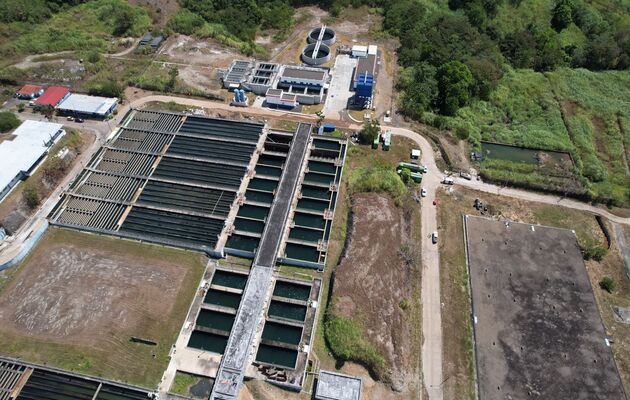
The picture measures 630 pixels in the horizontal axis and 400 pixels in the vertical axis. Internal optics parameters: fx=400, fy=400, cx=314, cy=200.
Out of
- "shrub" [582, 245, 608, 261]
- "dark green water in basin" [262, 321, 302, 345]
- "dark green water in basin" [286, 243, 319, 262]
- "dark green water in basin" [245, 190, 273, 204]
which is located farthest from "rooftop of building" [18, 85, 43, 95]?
"shrub" [582, 245, 608, 261]

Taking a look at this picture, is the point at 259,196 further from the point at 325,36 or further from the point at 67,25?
the point at 67,25

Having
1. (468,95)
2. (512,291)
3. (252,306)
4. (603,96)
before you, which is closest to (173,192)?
(252,306)

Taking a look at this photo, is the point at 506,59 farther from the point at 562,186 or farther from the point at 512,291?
the point at 512,291

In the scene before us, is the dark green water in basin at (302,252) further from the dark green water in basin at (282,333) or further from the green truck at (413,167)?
the green truck at (413,167)

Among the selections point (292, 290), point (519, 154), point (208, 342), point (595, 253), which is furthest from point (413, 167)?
point (208, 342)

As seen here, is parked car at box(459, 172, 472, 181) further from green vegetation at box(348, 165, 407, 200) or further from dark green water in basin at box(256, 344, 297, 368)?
dark green water in basin at box(256, 344, 297, 368)

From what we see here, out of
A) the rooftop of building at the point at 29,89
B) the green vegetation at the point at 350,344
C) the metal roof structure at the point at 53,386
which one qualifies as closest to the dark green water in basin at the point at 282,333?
the green vegetation at the point at 350,344
